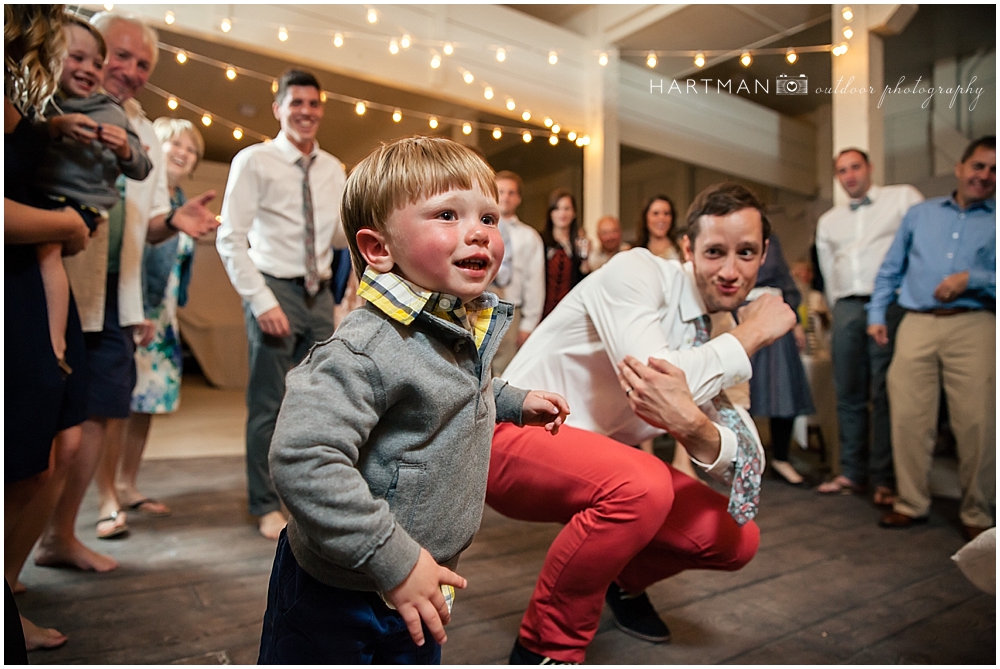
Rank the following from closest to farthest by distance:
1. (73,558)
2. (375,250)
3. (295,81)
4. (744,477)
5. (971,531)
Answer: (375,250) < (744,477) < (73,558) < (295,81) < (971,531)

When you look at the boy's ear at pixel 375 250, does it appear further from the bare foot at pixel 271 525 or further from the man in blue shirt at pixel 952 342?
the man in blue shirt at pixel 952 342

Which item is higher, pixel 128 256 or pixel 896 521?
pixel 128 256

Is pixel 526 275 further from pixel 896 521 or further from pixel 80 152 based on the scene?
pixel 80 152

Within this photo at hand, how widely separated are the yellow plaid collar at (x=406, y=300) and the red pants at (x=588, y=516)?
0.49m

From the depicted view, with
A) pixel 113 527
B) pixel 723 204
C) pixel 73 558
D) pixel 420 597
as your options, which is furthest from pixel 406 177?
pixel 113 527

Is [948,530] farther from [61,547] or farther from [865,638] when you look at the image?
[61,547]

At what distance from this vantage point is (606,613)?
57.2 inches

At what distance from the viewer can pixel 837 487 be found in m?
2.72

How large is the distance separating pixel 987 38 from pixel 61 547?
4.03 metres

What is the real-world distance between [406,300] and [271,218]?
4.56ft

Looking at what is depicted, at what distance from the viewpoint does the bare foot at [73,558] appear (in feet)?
5.37

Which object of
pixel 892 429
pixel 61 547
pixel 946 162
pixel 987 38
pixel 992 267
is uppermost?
pixel 987 38

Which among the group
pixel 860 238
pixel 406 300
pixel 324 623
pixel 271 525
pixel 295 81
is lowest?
pixel 271 525

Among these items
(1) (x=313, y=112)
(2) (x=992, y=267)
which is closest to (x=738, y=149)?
(2) (x=992, y=267)
